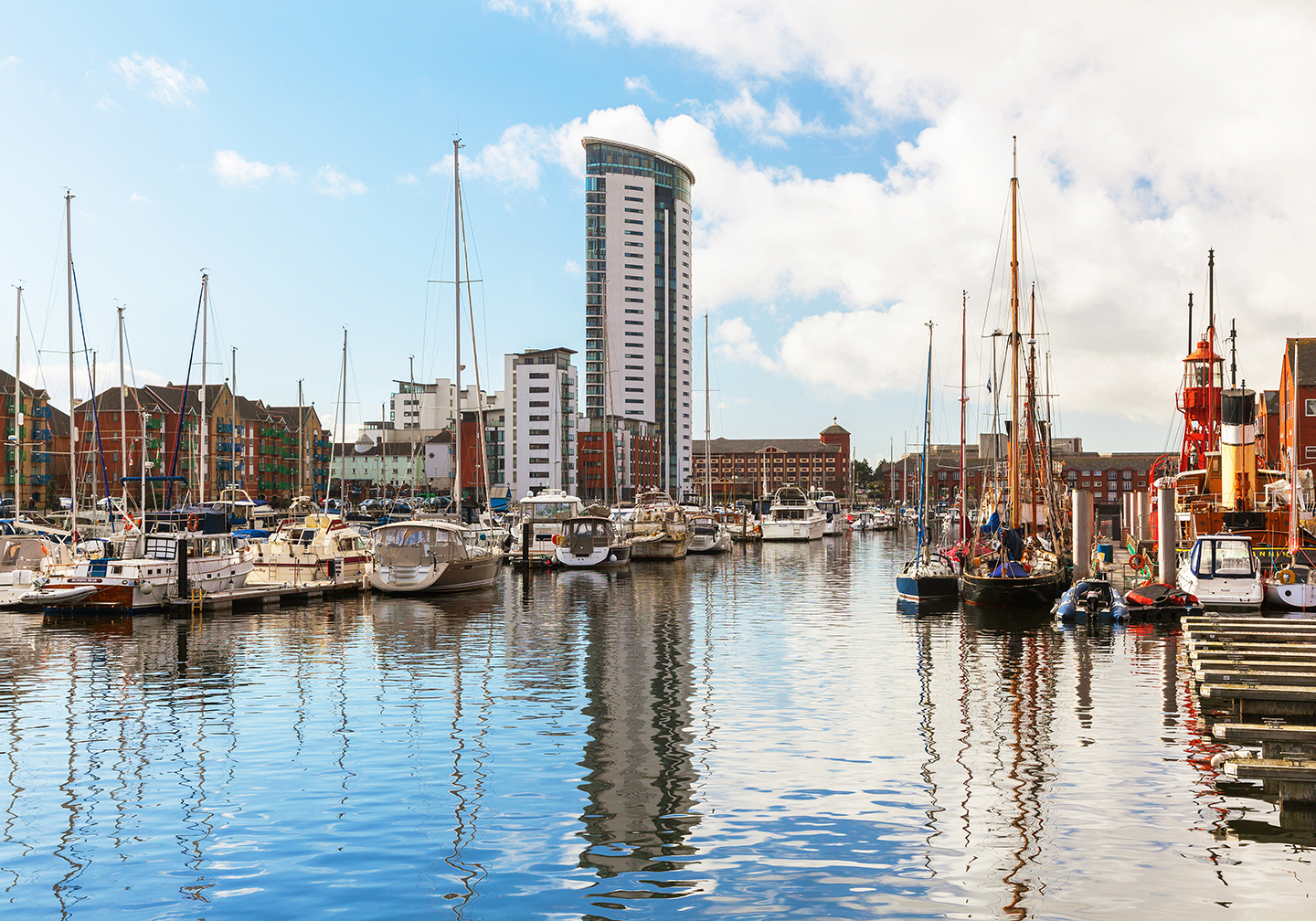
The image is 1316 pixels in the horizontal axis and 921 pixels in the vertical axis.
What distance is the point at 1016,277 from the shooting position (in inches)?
1848

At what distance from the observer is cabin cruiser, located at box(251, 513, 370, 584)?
149 feet

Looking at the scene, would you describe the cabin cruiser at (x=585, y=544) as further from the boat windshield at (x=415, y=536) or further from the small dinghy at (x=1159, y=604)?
the small dinghy at (x=1159, y=604)

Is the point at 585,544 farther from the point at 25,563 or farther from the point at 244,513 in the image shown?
the point at 244,513

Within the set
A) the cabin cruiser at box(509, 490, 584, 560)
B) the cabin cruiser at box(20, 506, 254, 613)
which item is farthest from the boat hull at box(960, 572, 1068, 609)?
the cabin cruiser at box(509, 490, 584, 560)

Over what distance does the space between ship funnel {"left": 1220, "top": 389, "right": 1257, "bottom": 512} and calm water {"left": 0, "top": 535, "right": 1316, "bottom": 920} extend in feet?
79.4

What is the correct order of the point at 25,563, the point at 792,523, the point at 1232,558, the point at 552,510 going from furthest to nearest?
the point at 792,523, the point at 552,510, the point at 25,563, the point at 1232,558

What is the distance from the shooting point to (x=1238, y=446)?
5097 cm

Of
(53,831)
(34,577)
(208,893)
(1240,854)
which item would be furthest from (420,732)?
(34,577)

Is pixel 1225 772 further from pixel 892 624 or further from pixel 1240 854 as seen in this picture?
pixel 892 624

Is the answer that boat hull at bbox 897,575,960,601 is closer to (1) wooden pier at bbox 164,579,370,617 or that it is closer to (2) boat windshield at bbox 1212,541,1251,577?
(2) boat windshield at bbox 1212,541,1251,577

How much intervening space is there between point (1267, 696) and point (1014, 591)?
68.5ft

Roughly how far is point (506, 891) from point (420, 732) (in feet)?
28.0

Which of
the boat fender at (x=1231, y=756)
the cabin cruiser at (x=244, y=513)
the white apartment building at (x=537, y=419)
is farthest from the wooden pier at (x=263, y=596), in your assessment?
the white apartment building at (x=537, y=419)

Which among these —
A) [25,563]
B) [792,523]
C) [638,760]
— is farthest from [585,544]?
[638,760]
